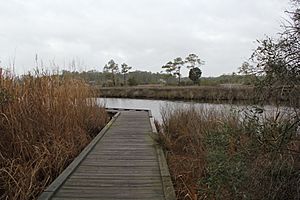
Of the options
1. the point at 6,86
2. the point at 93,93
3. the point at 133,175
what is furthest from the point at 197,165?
the point at 93,93

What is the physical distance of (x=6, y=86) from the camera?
483cm

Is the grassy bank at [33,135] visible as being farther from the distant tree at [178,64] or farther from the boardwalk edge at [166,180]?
the distant tree at [178,64]

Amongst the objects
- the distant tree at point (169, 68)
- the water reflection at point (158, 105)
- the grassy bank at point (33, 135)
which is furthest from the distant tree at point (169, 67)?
the grassy bank at point (33, 135)

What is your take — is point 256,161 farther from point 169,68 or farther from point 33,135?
point 169,68

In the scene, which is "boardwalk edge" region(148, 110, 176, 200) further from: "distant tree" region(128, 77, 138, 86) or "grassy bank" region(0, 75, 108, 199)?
"distant tree" region(128, 77, 138, 86)

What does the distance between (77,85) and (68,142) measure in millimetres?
3054

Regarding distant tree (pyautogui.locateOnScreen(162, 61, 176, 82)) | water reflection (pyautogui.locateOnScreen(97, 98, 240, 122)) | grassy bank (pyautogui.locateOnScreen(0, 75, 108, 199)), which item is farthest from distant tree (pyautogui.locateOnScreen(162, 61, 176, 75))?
grassy bank (pyautogui.locateOnScreen(0, 75, 108, 199))

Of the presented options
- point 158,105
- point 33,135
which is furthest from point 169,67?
point 33,135

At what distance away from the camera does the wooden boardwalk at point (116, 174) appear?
341 cm

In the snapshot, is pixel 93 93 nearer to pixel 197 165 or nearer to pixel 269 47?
pixel 197 165

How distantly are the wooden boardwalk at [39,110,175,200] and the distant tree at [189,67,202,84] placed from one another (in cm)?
3092

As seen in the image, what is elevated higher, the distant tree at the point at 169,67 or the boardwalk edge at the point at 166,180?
the distant tree at the point at 169,67

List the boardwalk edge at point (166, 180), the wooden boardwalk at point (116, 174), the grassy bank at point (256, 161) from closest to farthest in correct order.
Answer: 1. the grassy bank at point (256, 161)
2. the boardwalk edge at point (166, 180)
3. the wooden boardwalk at point (116, 174)

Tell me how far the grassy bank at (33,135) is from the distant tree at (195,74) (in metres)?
31.0
